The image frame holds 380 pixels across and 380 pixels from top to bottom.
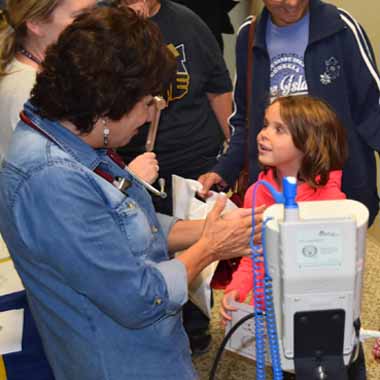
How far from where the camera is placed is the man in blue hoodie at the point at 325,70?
66.2 inches

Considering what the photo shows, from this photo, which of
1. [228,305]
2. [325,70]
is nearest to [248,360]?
[228,305]

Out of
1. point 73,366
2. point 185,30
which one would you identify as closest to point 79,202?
point 73,366

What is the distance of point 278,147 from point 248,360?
1.10 metres

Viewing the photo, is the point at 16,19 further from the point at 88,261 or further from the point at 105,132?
the point at 88,261

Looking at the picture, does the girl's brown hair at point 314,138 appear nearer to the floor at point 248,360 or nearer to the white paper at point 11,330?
the white paper at point 11,330

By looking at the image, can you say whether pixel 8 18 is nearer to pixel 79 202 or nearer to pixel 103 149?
pixel 103 149

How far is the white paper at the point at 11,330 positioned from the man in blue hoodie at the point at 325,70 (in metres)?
0.66

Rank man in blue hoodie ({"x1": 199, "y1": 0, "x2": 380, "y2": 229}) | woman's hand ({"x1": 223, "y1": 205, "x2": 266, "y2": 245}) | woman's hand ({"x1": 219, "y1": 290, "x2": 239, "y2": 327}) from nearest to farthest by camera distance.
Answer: woman's hand ({"x1": 223, "y1": 205, "x2": 266, "y2": 245}), woman's hand ({"x1": 219, "y1": 290, "x2": 239, "y2": 327}), man in blue hoodie ({"x1": 199, "y1": 0, "x2": 380, "y2": 229})

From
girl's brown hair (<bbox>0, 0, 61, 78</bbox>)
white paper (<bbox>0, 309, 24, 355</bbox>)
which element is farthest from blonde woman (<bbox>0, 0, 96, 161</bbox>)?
white paper (<bbox>0, 309, 24, 355</bbox>)

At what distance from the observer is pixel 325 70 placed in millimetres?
1697

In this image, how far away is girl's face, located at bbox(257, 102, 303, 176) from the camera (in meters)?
1.55

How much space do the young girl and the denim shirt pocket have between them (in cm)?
48

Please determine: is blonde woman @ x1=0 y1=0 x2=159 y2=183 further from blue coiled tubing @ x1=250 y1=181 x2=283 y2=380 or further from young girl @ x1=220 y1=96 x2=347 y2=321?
blue coiled tubing @ x1=250 y1=181 x2=283 y2=380

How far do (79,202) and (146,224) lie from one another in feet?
0.58
